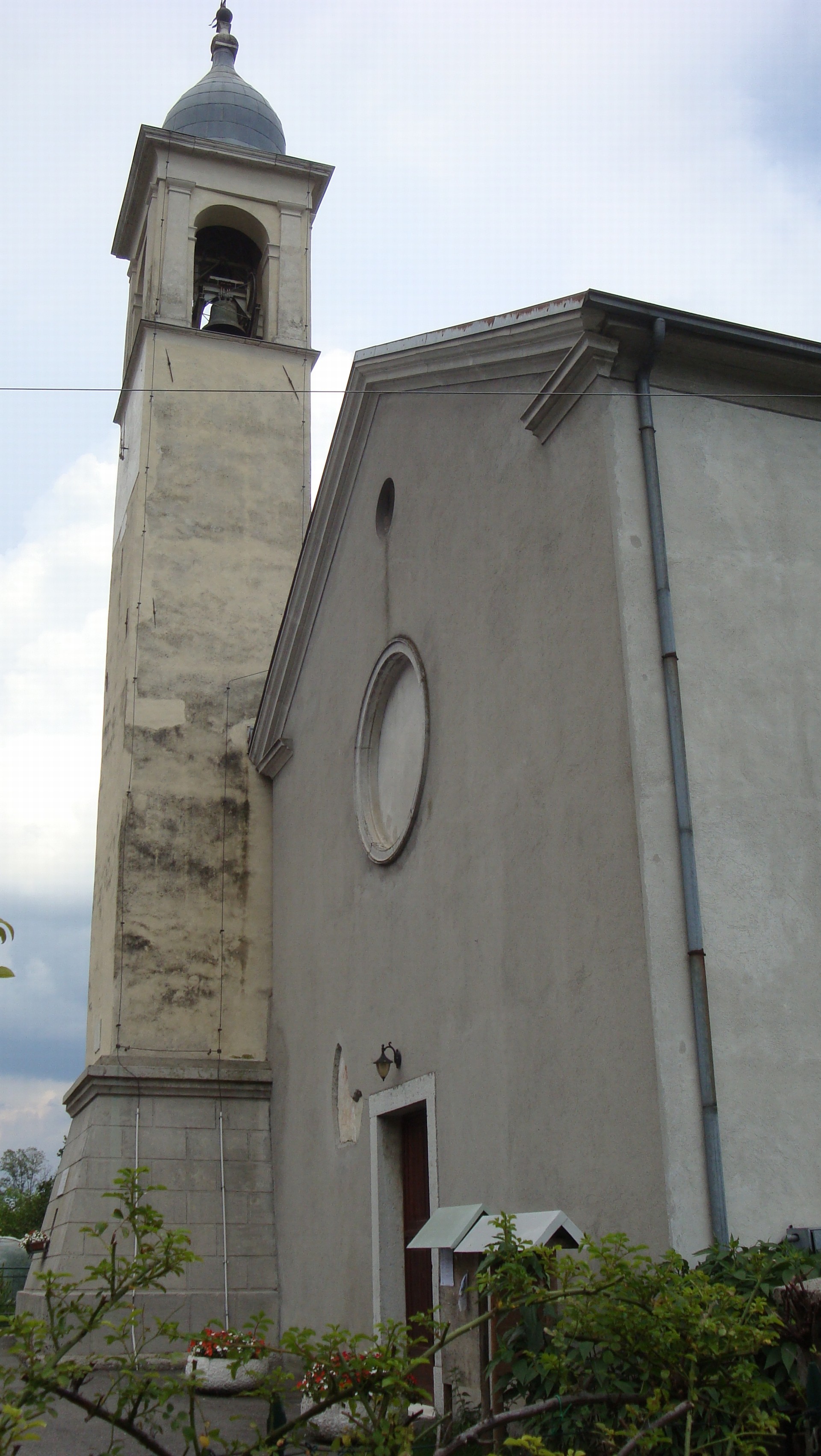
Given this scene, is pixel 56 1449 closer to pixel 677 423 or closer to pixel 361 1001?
pixel 361 1001

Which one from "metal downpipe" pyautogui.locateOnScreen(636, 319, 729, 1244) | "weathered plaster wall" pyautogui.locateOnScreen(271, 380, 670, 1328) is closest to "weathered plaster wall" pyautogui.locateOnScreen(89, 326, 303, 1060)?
"weathered plaster wall" pyautogui.locateOnScreen(271, 380, 670, 1328)

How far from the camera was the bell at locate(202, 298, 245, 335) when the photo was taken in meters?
15.6

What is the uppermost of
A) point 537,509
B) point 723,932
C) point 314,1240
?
point 537,509

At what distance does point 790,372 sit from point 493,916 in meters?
3.41

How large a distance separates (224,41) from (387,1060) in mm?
15776

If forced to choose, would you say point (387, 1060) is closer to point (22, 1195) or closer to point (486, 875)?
point (486, 875)

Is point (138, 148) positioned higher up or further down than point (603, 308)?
higher up

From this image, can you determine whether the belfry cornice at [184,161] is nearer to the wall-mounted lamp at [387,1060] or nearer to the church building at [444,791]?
the church building at [444,791]

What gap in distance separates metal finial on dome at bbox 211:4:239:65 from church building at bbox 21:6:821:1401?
3624 millimetres

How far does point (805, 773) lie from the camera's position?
20.5 feet

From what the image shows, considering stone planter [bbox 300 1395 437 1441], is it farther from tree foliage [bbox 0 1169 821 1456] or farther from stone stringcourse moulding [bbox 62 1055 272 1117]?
stone stringcourse moulding [bbox 62 1055 272 1117]

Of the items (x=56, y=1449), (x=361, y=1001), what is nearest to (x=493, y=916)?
(x=361, y=1001)

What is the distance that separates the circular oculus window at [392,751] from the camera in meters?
9.09

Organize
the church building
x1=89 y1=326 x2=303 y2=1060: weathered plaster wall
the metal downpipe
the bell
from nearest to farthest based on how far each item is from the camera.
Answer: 1. the metal downpipe
2. the church building
3. x1=89 y1=326 x2=303 y2=1060: weathered plaster wall
4. the bell
